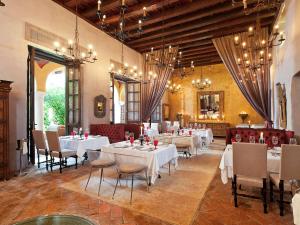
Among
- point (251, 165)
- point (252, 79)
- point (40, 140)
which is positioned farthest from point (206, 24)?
point (40, 140)

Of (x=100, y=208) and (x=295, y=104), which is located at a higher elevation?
(x=295, y=104)

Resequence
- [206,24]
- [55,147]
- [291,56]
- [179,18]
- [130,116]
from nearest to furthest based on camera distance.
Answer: [291,56] → [55,147] → [179,18] → [206,24] → [130,116]

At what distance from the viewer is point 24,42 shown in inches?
196

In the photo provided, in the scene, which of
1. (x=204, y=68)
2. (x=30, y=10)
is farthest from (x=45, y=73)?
(x=204, y=68)

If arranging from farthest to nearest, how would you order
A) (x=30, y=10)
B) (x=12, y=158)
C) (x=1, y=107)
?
(x=30, y=10) → (x=12, y=158) → (x=1, y=107)

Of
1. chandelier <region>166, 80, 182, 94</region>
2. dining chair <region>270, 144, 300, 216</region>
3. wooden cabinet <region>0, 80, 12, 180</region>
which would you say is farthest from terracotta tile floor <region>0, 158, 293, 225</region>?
chandelier <region>166, 80, 182, 94</region>

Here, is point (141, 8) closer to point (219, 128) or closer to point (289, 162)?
point (289, 162)

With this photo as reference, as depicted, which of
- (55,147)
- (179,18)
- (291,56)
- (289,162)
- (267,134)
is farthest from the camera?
(179,18)

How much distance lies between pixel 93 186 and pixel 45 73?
746 cm

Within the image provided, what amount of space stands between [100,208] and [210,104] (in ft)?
33.7

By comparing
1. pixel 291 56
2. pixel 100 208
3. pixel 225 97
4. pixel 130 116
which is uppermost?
pixel 291 56

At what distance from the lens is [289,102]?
16.1 ft

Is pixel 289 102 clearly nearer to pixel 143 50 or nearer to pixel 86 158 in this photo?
pixel 86 158

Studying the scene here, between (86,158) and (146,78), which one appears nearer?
(86,158)
